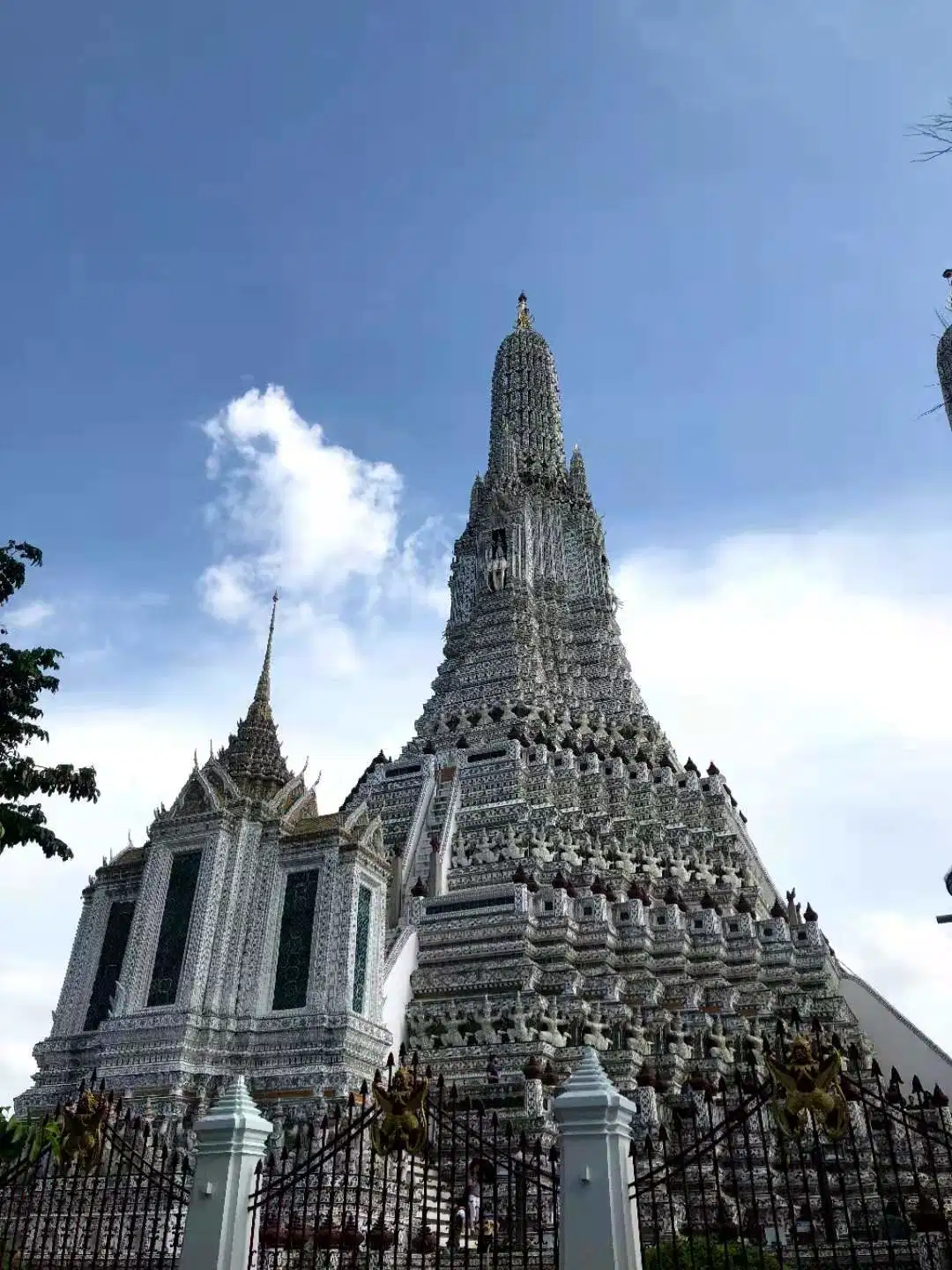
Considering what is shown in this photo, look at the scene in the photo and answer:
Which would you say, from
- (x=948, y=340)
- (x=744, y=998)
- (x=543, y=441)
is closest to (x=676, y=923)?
(x=744, y=998)

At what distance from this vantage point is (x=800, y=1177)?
16.9 metres

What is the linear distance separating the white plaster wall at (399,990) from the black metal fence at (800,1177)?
719 centimetres

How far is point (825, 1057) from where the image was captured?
388 inches

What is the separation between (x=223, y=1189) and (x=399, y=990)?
16.5 m

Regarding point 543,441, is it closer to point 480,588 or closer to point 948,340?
point 480,588

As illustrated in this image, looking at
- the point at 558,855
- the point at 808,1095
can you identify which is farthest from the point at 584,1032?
the point at 808,1095

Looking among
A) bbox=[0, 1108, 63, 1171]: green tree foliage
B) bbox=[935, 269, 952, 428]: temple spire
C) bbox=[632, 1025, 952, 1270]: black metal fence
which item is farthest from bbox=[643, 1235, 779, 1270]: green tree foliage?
bbox=[935, 269, 952, 428]: temple spire

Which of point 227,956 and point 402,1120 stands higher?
point 227,956

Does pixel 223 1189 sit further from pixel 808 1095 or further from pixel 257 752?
pixel 257 752

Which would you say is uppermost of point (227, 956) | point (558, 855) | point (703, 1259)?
point (558, 855)

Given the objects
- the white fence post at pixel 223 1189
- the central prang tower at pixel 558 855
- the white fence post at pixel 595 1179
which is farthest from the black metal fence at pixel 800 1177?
the white fence post at pixel 223 1189

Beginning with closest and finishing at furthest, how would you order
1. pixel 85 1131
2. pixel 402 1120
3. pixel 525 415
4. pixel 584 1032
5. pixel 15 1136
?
pixel 402 1120, pixel 85 1131, pixel 15 1136, pixel 584 1032, pixel 525 415

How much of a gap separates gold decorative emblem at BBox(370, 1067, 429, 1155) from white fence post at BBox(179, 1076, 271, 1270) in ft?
3.94

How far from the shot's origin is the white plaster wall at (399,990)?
2517 cm
